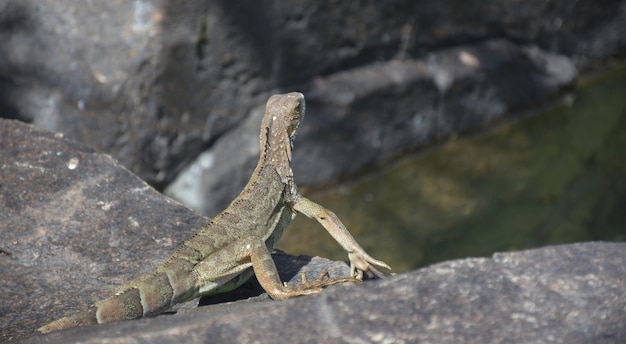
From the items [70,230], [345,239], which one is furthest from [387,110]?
[70,230]

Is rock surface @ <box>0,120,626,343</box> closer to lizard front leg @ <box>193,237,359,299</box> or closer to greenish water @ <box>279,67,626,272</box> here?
lizard front leg @ <box>193,237,359,299</box>

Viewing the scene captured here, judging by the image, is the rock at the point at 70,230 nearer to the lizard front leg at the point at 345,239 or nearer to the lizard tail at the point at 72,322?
the lizard front leg at the point at 345,239

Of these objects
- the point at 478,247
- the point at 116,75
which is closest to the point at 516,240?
the point at 478,247

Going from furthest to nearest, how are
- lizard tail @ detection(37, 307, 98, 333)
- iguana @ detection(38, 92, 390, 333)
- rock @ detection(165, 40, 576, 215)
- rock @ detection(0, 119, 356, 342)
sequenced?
1. rock @ detection(165, 40, 576, 215)
2. rock @ detection(0, 119, 356, 342)
3. iguana @ detection(38, 92, 390, 333)
4. lizard tail @ detection(37, 307, 98, 333)

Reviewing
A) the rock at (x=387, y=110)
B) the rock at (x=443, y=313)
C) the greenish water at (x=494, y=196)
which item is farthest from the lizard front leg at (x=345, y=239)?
the rock at (x=387, y=110)

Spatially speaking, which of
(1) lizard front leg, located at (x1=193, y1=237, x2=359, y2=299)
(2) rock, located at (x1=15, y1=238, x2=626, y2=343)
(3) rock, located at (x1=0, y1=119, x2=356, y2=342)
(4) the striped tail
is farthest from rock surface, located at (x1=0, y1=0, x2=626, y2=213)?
(2) rock, located at (x1=15, y1=238, x2=626, y2=343)

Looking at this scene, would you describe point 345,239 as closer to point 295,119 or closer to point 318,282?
point 318,282
